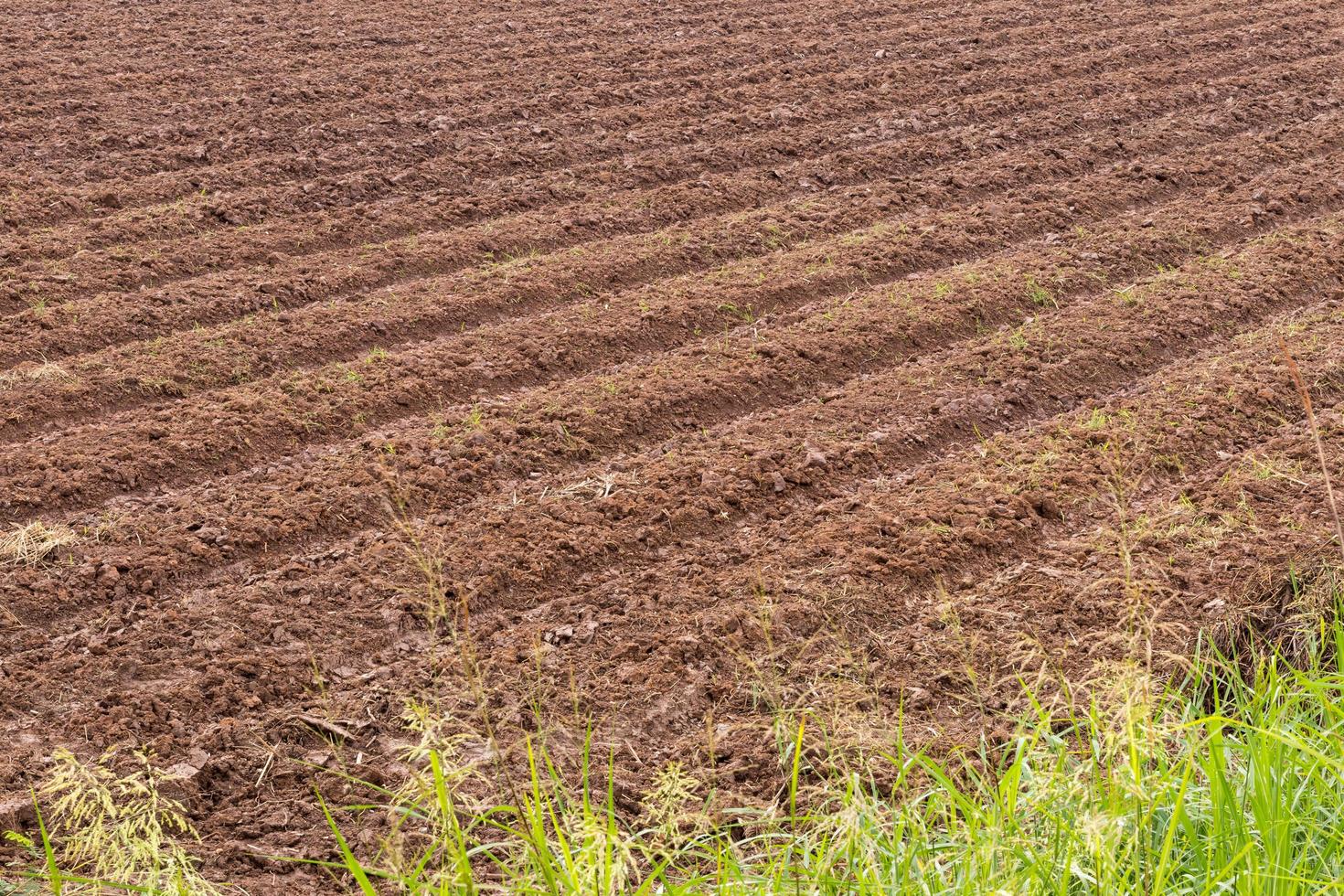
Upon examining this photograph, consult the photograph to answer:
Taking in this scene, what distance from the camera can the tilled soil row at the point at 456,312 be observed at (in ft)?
19.0

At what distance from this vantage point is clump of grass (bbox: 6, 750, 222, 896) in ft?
8.38

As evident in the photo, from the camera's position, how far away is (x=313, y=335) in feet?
20.5

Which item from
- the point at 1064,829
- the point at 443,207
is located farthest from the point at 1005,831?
the point at 443,207

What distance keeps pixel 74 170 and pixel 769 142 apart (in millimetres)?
4597

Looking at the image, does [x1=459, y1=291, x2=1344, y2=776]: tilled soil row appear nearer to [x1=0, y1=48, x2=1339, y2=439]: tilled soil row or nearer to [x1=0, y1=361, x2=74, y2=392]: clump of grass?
[x1=0, y1=48, x2=1339, y2=439]: tilled soil row

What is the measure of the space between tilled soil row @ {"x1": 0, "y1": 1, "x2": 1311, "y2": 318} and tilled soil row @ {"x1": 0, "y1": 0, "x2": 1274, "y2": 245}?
3cm

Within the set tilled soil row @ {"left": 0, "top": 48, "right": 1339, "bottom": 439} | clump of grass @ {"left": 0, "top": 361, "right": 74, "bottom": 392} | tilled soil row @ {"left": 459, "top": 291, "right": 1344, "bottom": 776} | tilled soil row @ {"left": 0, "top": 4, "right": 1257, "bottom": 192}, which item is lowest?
tilled soil row @ {"left": 459, "top": 291, "right": 1344, "bottom": 776}

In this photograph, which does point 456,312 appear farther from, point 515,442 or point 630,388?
point 515,442

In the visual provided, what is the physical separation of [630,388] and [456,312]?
4.12 ft

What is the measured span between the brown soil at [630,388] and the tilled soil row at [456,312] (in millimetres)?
28

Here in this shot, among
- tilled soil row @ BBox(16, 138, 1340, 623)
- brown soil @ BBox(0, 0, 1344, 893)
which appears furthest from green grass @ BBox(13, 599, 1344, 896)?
tilled soil row @ BBox(16, 138, 1340, 623)

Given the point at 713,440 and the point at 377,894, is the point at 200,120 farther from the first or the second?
the point at 377,894

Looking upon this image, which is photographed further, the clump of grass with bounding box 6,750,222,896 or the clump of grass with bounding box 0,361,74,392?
the clump of grass with bounding box 0,361,74,392

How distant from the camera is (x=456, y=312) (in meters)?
6.53
